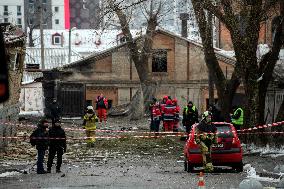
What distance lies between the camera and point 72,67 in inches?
1854

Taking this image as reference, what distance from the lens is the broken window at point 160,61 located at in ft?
157

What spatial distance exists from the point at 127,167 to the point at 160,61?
29789 mm

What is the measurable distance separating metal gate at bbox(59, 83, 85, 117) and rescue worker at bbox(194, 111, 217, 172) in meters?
26.6

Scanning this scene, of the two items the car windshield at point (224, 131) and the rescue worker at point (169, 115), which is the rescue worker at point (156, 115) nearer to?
the rescue worker at point (169, 115)

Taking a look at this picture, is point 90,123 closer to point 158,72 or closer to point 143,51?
point 143,51

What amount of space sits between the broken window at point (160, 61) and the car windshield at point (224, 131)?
30032 millimetres

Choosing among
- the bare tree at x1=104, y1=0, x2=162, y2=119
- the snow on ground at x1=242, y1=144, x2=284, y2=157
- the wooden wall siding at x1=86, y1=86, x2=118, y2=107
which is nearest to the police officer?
the snow on ground at x1=242, y1=144, x2=284, y2=157

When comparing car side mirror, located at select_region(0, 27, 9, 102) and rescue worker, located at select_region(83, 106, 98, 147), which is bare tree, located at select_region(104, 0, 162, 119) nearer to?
rescue worker, located at select_region(83, 106, 98, 147)

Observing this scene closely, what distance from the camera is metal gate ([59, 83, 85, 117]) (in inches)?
1717

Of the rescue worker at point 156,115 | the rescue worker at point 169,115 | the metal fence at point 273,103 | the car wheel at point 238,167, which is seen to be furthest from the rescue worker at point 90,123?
the metal fence at point 273,103

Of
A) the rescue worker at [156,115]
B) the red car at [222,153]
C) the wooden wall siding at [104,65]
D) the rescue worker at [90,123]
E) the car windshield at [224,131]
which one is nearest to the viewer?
the red car at [222,153]

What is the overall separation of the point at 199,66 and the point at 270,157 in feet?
88.3

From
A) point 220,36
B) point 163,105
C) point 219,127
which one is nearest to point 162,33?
point 220,36

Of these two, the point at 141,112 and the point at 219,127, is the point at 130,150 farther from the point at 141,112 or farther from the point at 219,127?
the point at 141,112
